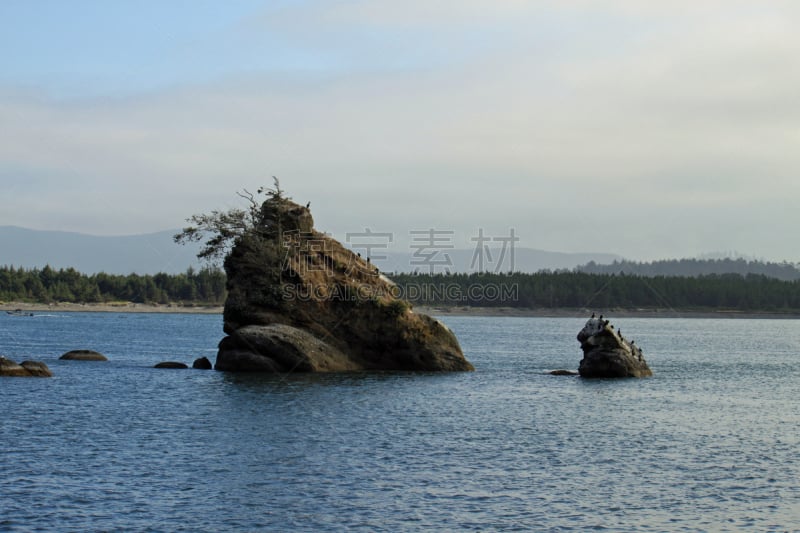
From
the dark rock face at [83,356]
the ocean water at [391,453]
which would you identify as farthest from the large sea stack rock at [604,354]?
the dark rock face at [83,356]

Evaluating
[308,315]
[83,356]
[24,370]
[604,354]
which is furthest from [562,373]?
[83,356]

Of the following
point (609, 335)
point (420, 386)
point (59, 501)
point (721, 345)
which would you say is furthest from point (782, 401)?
point (721, 345)

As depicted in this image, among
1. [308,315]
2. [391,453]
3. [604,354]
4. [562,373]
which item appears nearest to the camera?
[391,453]

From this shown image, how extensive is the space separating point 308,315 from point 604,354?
1933 cm

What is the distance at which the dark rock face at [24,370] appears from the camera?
182 ft

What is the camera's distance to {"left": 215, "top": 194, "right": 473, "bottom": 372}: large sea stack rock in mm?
58719

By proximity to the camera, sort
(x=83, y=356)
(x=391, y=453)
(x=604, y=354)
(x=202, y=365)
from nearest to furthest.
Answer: (x=391, y=453), (x=604, y=354), (x=202, y=365), (x=83, y=356)

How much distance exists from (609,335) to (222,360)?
25006 millimetres

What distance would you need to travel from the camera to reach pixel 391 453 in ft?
112

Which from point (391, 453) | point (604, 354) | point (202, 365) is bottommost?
point (391, 453)

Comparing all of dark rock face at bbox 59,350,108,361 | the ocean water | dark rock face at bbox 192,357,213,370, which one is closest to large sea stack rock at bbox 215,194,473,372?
the ocean water

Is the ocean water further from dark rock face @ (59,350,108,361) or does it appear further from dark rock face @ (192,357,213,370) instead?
dark rock face @ (59,350,108,361)

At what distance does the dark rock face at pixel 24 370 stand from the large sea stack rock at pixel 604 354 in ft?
109

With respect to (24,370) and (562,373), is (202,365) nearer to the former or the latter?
(24,370)
